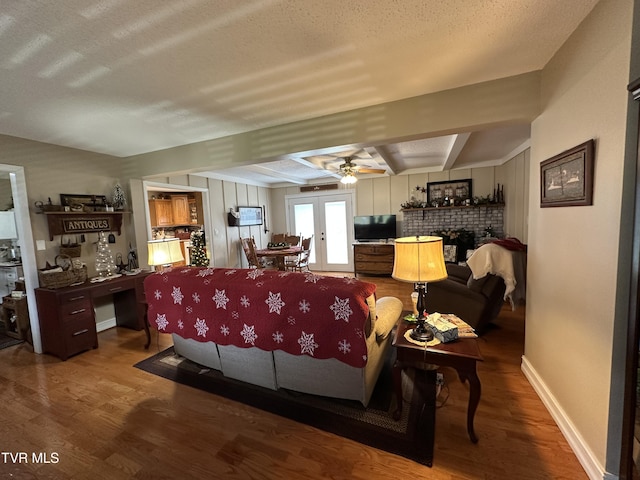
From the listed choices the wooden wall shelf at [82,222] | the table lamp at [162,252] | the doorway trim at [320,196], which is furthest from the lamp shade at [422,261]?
the doorway trim at [320,196]

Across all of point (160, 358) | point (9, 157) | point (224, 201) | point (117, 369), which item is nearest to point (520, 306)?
point (160, 358)

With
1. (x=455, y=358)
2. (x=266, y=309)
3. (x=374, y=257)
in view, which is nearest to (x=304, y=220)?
(x=374, y=257)

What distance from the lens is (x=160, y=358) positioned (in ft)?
9.07

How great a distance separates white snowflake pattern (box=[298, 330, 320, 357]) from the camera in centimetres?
184

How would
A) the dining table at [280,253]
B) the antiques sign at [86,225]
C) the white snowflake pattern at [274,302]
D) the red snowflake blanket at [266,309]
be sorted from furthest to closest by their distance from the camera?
the dining table at [280,253]
the antiques sign at [86,225]
the white snowflake pattern at [274,302]
the red snowflake blanket at [266,309]

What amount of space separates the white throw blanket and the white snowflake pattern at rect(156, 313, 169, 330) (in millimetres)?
3087

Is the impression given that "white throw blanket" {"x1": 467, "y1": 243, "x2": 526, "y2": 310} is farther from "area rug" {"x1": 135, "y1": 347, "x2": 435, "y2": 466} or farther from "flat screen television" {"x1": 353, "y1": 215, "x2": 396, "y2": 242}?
"flat screen television" {"x1": 353, "y1": 215, "x2": 396, "y2": 242}

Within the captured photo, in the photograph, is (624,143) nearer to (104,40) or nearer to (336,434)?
(336,434)

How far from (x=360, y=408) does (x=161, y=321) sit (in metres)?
1.94

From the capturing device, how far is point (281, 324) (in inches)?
75.7

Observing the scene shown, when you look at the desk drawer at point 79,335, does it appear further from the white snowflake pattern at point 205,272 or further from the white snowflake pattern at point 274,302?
the white snowflake pattern at point 274,302

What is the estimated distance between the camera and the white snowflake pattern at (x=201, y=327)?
2228 millimetres

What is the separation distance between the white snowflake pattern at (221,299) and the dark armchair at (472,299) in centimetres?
234

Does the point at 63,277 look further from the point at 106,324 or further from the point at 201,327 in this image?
the point at 201,327
